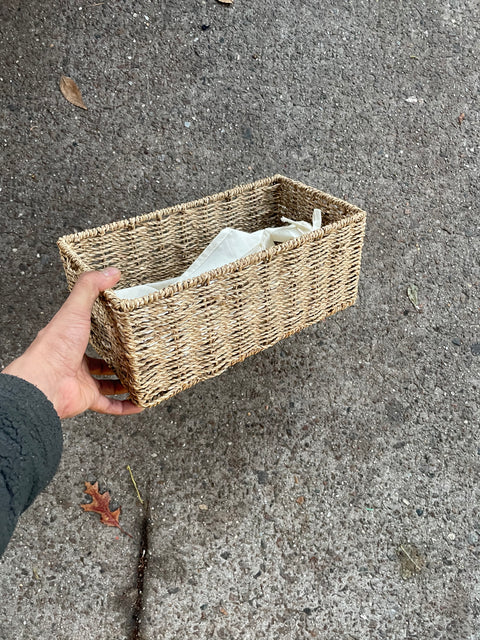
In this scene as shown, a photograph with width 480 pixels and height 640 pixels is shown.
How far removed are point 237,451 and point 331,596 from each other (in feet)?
1.93

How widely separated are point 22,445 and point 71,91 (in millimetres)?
1439

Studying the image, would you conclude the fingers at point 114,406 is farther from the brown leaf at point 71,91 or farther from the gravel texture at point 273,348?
the brown leaf at point 71,91

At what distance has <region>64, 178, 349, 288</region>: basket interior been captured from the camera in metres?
1.64

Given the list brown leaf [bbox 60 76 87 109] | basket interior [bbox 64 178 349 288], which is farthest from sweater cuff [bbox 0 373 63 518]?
brown leaf [bbox 60 76 87 109]

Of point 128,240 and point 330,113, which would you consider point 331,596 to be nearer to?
point 128,240

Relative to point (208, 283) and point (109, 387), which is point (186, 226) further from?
point (109, 387)

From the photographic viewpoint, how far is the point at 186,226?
5.79 feet

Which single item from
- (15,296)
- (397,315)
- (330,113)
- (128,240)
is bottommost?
(397,315)

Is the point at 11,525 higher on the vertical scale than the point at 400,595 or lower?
higher

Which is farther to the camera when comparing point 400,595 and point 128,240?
point 400,595

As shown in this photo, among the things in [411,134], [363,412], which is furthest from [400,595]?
[411,134]

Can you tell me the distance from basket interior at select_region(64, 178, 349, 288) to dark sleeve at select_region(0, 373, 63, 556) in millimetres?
565

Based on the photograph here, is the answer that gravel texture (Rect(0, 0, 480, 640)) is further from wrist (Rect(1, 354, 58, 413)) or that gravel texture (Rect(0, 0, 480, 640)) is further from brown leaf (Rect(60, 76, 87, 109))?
wrist (Rect(1, 354, 58, 413))

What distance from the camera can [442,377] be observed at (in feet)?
7.21
